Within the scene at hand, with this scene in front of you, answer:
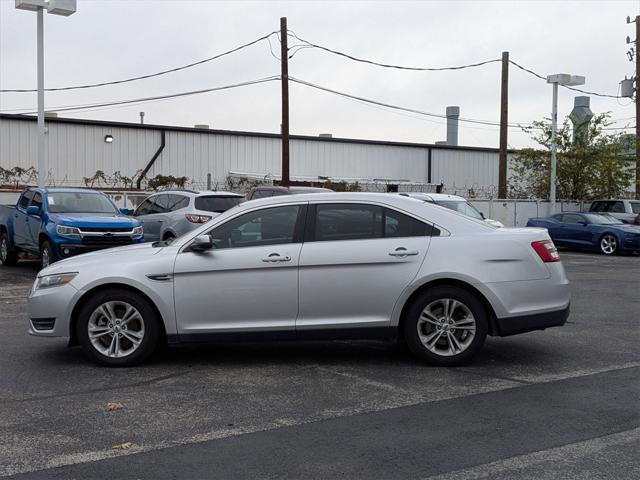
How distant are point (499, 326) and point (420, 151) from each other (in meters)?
38.6

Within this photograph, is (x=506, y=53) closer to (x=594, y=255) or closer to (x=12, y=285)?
(x=594, y=255)

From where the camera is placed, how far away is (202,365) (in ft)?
25.0

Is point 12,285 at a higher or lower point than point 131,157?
lower

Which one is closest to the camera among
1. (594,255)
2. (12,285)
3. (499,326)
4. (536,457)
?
(536,457)

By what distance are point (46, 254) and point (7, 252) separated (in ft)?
9.64

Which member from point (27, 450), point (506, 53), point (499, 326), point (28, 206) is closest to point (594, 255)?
point (506, 53)

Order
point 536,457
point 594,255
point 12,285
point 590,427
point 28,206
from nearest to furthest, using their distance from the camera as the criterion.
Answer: point 536,457
point 590,427
point 12,285
point 28,206
point 594,255

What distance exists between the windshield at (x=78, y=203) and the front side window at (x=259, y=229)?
370 inches

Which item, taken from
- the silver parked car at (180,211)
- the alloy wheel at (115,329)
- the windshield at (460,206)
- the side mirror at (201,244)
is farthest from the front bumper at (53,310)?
the windshield at (460,206)

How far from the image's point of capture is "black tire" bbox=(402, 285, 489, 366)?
7.37m

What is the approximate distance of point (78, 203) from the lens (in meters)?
16.3

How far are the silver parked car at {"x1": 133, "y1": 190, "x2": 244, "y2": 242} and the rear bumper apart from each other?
1034cm

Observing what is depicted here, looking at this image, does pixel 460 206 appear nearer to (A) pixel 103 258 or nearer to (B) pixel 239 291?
(B) pixel 239 291

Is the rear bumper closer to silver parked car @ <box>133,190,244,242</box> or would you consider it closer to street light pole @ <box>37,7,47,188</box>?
silver parked car @ <box>133,190,244,242</box>
